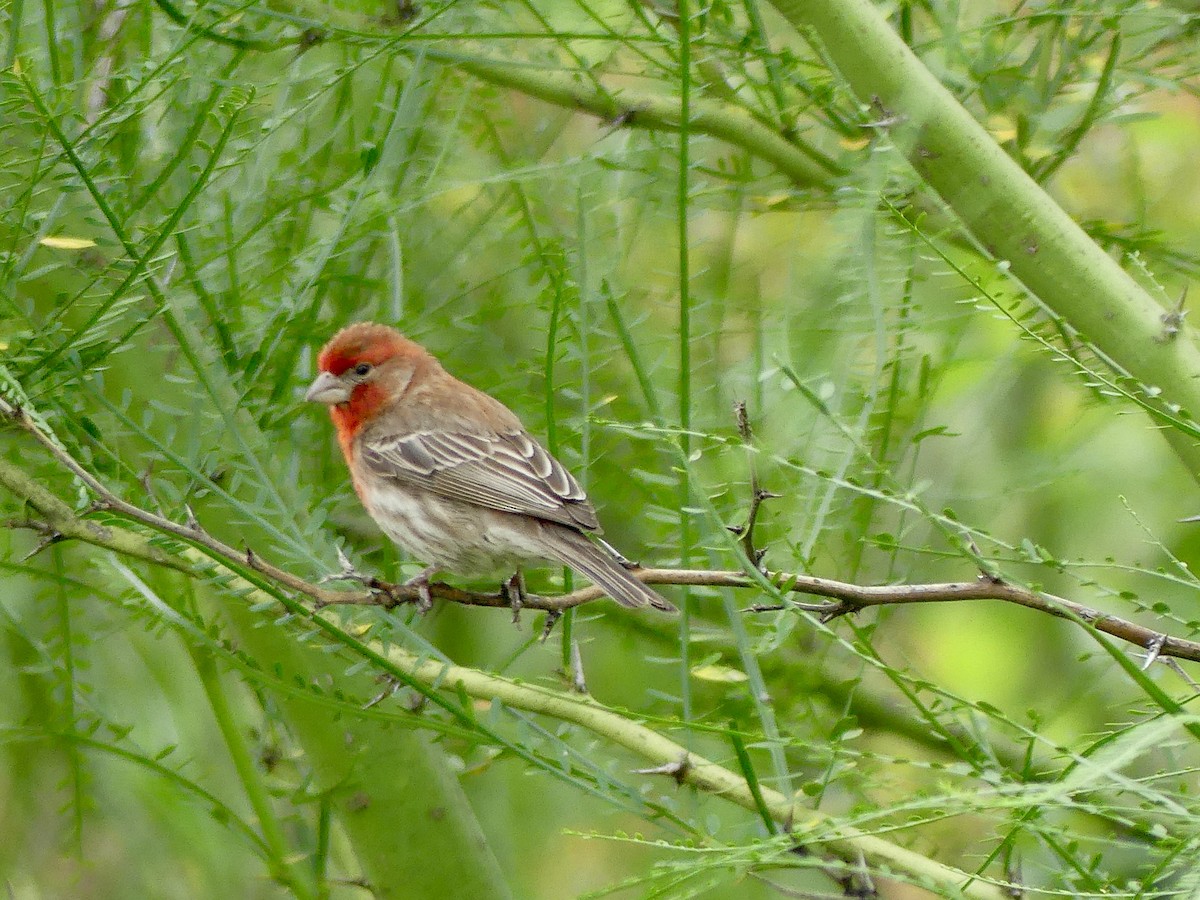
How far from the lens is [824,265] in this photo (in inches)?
109

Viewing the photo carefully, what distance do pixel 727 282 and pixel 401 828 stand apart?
146cm

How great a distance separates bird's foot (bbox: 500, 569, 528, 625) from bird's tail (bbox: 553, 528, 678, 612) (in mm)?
118

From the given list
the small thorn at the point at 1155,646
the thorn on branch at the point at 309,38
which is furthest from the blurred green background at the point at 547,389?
the small thorn at the point at 1155,646

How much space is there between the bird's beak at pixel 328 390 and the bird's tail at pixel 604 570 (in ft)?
2.29

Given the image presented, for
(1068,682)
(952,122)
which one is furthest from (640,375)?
(1068,682)

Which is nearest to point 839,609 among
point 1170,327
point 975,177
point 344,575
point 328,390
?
point 344,575

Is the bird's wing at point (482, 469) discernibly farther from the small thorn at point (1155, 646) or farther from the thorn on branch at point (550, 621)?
the small thorn at point (1155, 646)

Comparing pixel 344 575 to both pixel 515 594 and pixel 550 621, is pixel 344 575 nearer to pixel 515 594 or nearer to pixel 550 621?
pixel 550 621

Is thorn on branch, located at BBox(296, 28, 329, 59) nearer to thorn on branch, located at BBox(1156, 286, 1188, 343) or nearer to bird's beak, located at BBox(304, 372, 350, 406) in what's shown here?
bird's beak, located at BBox(304, 372, 350, 406)

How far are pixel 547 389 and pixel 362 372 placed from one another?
2.27 meters

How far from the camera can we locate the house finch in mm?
3760

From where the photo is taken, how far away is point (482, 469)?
4.37 m

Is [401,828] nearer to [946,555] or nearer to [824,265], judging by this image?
[824,265]

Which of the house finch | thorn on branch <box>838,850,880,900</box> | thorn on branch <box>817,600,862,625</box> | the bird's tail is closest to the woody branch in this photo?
thorn on branch <box>817,600,862,625</box>
